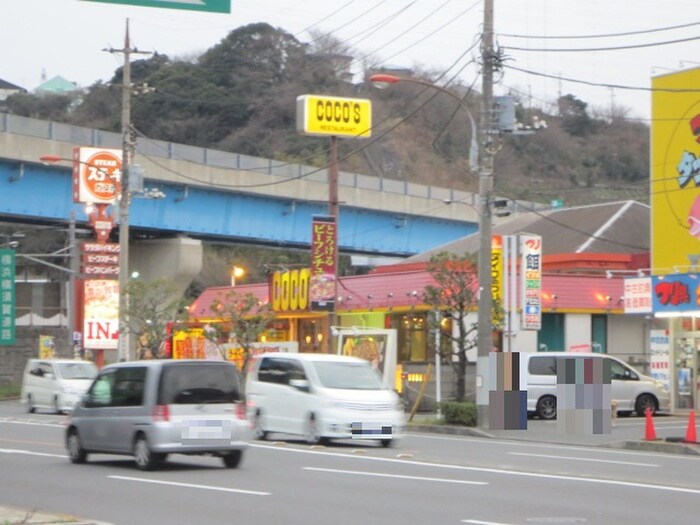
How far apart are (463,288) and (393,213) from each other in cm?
2864

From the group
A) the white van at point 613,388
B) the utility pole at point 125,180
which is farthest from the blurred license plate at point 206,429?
the utility pole at point 125,180

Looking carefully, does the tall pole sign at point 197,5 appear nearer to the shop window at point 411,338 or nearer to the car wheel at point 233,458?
the car wheel at point 233,458

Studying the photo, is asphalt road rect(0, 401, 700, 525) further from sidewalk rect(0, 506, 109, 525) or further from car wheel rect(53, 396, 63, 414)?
car wheel rect(53, 396, 63, 414)

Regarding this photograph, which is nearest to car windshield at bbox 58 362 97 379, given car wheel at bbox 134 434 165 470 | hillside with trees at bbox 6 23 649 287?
car wheel at bbox 134 434 165 470

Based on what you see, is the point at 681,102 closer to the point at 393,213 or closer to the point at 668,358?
the point at 668,358

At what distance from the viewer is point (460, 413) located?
32250mm

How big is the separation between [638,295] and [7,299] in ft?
98.3

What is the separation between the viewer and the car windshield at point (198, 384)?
64.1 feet

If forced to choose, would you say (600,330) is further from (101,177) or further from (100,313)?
(100,313)

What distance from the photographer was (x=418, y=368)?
40.6 m

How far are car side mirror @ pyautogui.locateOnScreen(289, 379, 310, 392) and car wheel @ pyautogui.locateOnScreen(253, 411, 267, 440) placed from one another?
1369 millimetres

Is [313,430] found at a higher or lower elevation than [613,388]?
lower

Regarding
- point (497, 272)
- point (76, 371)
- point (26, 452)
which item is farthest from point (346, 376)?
point (76, 371)

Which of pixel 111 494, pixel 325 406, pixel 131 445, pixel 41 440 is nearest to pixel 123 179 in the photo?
pixel 41 440
